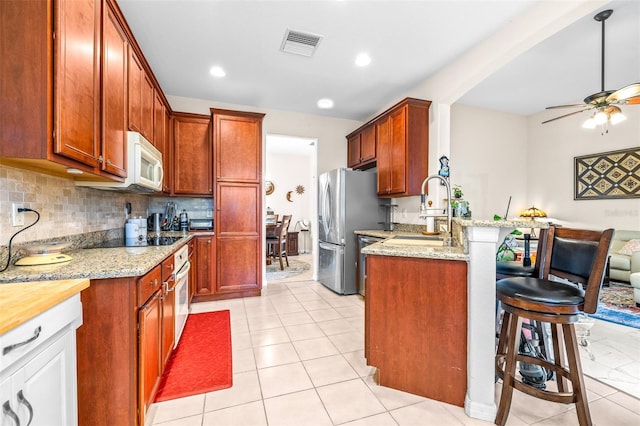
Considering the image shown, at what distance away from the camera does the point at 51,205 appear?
5.81ft

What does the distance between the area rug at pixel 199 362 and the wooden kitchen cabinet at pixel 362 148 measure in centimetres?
289

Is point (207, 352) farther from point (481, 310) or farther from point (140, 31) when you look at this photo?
point (140, 31)

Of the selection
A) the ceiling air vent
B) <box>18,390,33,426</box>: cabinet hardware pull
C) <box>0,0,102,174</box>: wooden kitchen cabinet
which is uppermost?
the ceiling air vent

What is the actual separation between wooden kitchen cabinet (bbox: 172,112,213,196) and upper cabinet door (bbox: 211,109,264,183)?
12.3 inches

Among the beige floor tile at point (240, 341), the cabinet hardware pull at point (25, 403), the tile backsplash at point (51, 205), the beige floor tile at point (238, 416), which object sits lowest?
the beige floor tile at point (238, 416)

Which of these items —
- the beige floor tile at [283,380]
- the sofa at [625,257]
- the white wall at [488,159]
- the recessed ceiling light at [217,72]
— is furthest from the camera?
the white wall at [488,159]

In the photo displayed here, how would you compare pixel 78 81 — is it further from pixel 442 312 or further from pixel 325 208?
→ pixel 325 208

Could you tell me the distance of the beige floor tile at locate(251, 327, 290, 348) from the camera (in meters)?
2.49

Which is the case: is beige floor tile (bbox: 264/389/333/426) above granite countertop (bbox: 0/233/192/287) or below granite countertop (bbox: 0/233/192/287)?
below

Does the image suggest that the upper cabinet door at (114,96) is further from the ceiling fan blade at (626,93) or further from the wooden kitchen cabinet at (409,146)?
the ceiling fan blade at (626,93)

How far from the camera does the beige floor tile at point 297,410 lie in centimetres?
155

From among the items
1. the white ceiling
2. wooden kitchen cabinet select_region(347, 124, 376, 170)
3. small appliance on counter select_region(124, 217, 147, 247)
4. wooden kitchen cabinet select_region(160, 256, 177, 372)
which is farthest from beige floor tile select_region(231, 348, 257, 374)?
wooden kitchen cabinet select_region(347, 124, 376, 170)

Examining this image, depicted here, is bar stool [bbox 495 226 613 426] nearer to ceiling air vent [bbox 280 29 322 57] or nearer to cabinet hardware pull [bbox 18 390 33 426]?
cabinet hardware pull [bbox 18 390 33 426]

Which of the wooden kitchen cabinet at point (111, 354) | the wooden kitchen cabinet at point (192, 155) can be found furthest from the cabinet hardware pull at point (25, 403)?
the wooden kitchen cabinet at point (192, 155)
